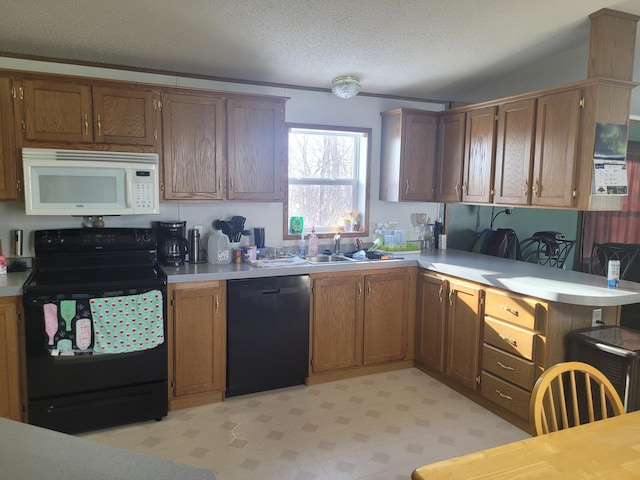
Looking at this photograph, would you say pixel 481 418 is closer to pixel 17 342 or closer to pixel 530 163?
pixel 530 163

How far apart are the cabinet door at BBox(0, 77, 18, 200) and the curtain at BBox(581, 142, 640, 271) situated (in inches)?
213

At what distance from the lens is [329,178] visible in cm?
407

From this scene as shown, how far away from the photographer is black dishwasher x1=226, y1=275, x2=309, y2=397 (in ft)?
10.3

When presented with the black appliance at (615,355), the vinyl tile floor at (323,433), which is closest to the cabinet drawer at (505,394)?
the vinyl tile floor at (323,433)

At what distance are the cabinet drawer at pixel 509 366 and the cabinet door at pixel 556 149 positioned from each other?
1.02 m

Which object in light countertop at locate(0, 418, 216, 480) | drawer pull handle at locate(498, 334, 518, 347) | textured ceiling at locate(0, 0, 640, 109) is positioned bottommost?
drawer pull handle at locate(498, 334, 518, 347)

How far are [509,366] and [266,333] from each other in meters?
→ 1.59

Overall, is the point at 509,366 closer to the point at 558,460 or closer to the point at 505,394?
the point at 505,394

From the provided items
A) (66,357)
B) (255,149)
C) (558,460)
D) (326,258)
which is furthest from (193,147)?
(558,460)

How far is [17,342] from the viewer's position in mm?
2588

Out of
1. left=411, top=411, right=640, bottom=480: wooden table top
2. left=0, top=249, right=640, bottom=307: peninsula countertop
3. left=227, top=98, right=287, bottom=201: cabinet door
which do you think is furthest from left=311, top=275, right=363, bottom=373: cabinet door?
left=411, top=411, right=640, bottom=480: wooden table top

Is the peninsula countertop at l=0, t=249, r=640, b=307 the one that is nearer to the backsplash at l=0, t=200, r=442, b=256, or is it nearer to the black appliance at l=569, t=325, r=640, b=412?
the black appliance at l=569, t=325, r=640, b=412

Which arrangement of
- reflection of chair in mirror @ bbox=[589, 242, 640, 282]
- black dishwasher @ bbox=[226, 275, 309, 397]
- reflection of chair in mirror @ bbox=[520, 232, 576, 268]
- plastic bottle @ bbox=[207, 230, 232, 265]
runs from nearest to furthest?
black dishwasher @ bbox=[226, 275, 309, 397]
plastic bottle @ bbox=[207, 230, 232, 265]
reflection of chair in mirror @ bbox=[589, 242, 640, 282]
reflection of chair in mirror @ bbox=[520, 232, 576, 268]

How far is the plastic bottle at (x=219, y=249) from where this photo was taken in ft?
11.1
